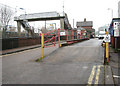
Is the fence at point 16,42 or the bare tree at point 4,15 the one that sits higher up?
the bare tree at point 4,15

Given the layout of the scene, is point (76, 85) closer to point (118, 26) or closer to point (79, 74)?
point (79, 74)

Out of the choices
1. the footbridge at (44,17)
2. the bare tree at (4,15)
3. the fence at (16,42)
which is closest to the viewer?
the fence at (16,42)

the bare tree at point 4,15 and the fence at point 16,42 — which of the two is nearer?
the fence at point 16,42

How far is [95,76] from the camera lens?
4.74m

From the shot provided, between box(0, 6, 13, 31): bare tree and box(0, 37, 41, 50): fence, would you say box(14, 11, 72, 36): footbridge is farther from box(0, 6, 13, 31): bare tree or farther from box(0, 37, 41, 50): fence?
box(0, 37, 41, 50): fence

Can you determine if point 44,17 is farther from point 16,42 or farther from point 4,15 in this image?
point 16,42

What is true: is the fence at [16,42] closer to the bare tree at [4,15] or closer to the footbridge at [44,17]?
the bare tree at [4,15]

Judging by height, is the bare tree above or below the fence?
above

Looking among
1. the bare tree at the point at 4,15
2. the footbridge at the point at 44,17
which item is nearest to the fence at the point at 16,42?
the bare tree at the point at 4,15

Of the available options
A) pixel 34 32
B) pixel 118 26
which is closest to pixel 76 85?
pixel 118 26

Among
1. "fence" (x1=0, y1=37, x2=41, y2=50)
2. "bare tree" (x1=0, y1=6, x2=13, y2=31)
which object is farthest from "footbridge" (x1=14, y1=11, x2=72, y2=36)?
"fence" (x1=0, y1=37, x2=41, y2=50)

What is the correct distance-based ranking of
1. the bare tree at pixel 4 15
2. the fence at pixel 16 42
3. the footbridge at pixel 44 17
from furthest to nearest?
the footbridge at pixel 44 17 < the bare tree at pixel 4 15 < the fence at pixel 16 42

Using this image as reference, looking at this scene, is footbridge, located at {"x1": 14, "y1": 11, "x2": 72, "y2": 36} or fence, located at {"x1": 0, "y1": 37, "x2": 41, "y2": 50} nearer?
fence, located at {"x1": 0, "y1": 37, "x2": 41, "y2": 50}

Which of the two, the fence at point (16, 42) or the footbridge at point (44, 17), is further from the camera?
the footbridge at point (44, 17)
